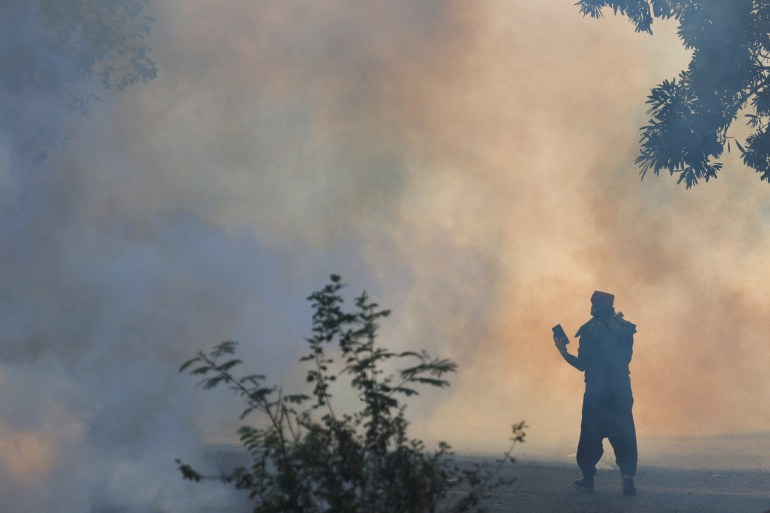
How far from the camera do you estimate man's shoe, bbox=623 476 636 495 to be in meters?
13.0

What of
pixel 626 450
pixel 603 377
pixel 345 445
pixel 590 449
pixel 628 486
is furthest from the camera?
pixel 603 377

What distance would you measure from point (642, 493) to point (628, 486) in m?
0.40

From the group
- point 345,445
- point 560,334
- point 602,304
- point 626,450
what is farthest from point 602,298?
point 345,445

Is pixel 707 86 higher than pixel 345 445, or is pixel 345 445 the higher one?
pixel 707 86

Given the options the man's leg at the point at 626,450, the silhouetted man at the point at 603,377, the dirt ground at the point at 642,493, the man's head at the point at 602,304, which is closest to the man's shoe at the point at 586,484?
the silhouetted man at the point at 603,377

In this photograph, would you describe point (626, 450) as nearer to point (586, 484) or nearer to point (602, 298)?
point (586, 484)

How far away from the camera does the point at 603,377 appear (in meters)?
13.5

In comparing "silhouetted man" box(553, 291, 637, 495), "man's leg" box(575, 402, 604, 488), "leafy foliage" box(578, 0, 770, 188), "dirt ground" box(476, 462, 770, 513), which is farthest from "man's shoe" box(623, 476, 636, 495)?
"leafy foliage" box(578, 0, 770, 188)

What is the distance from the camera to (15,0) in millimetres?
15547

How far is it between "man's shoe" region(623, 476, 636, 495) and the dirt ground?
11 cm

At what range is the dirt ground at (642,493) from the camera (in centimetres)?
1173

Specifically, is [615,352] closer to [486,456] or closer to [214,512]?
[214,512]

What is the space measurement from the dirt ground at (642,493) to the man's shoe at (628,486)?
0.11 metres

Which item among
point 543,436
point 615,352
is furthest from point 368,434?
point 543,436
